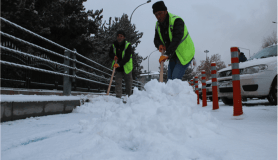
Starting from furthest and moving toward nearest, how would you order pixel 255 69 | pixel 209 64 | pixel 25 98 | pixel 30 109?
pixel 209 64, pixel 255 69, pixel 30 109, pixel 25 98

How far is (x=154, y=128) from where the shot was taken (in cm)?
181

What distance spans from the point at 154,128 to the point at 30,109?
Answer: 223 centimetres

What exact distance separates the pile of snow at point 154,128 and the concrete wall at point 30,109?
1.02 meters

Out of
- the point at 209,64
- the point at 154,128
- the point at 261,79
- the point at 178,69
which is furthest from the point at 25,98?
the point at 209,64

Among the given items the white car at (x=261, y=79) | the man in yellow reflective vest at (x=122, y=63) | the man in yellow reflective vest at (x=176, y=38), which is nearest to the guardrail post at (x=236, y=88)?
the man in yellow reflective vest at (x=176, y=38)

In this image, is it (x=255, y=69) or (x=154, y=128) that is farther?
(x=255, y=69)

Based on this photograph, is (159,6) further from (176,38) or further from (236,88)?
(236,88)

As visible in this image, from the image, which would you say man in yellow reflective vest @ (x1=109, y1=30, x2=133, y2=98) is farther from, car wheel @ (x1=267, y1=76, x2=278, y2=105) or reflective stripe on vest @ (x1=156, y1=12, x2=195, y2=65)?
car wheel @ (x1=267, y1=76, x2=278, y2=105)

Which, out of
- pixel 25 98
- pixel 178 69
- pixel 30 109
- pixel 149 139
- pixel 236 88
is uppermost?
pixel 178 69

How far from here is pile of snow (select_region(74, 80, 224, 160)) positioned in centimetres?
148

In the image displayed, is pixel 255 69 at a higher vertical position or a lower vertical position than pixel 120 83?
higher

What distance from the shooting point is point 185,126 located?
6.28ft

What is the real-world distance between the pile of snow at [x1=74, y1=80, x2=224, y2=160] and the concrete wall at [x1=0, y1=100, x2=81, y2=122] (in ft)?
3.34

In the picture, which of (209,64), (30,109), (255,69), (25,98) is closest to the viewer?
(25,98)
